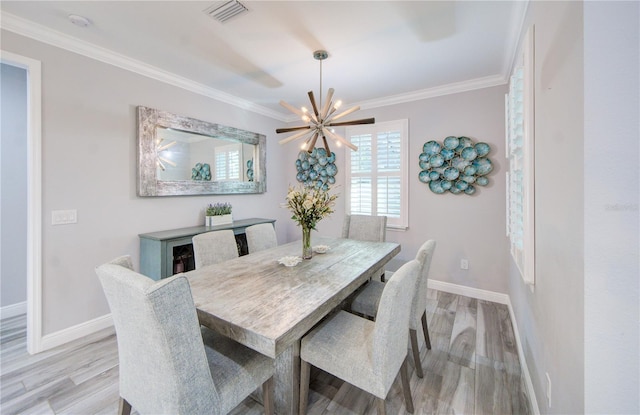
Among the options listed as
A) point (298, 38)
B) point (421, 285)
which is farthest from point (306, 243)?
point (298, 38)

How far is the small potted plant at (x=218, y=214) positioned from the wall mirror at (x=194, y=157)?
0.65ft

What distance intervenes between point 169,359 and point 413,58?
301 centimetres

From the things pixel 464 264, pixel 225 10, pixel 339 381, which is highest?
pixel 225 10

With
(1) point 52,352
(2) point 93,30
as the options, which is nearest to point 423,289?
(1) point 52,352

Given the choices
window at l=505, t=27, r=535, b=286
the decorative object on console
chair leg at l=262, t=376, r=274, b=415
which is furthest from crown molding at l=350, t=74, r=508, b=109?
chair leg at l=262, t=376, r=274, b=415

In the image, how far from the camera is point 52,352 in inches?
87.1

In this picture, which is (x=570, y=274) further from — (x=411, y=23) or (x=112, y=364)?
(x=112, y=364)

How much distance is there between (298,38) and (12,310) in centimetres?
407

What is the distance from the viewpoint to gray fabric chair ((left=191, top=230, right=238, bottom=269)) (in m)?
2.23

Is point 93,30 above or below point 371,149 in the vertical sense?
above

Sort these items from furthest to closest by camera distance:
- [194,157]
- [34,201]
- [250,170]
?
[250,170] < [194,157] < [34,201]

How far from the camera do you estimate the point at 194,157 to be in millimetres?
3320

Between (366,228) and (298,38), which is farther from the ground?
(298,38)

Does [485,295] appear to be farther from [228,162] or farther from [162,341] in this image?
[228,162]
